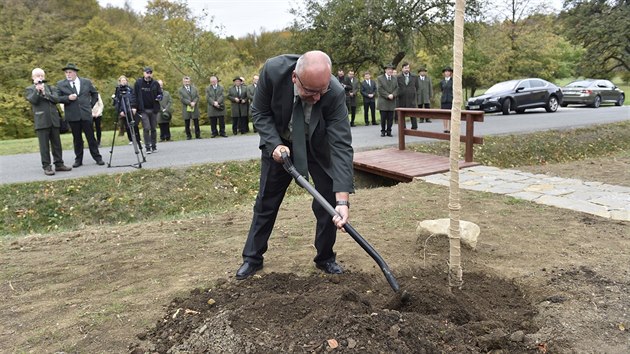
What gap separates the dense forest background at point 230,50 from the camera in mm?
20344

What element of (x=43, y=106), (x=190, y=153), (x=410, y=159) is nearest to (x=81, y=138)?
(x=43, y=106)

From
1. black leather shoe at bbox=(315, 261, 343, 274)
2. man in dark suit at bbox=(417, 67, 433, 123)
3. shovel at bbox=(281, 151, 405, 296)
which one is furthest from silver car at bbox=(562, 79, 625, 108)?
shovel at bbox=(281, 151, 405, 296)

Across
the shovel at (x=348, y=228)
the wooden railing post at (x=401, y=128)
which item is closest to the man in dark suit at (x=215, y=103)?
the wooden railing post at (x=401, y=128)

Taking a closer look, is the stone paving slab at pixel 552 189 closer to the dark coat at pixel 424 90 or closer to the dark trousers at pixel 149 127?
the dark trousers at pixel 149 127

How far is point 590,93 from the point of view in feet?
81.3

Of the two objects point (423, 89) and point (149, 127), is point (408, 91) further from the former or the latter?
point (149, 127)

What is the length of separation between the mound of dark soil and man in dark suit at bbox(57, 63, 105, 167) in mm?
7171

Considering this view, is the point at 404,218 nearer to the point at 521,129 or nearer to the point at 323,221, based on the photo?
the point at 323,221

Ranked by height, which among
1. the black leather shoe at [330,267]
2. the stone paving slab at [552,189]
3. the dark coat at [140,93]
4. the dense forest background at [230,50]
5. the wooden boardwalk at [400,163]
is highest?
the dense forest background at [230,50]

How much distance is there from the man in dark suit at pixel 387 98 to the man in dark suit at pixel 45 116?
8146mm

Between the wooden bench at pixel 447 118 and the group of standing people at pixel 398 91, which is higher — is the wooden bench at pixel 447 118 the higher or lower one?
the lower one

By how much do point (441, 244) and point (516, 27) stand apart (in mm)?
31456

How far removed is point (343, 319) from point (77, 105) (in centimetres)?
857

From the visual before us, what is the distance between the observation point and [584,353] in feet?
9.31
